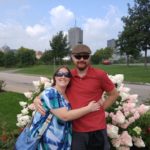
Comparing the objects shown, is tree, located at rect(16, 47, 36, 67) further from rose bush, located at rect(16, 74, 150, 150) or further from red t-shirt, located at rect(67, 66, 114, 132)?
red t-shirt, located at rect(67, 66, 114, 132)

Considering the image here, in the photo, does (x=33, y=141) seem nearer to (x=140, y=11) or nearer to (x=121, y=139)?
(x=121, y=139)

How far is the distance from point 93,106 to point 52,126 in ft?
1.45

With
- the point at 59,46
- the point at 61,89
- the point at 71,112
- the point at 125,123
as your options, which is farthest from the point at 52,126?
the point at 59,46

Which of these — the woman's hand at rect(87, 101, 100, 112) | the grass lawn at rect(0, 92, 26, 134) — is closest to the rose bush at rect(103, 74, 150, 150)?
the woman's hand at rect(87, 101, 100, 112)

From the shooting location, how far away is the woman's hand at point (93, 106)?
12.8ft

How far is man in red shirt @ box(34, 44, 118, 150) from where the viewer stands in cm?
403

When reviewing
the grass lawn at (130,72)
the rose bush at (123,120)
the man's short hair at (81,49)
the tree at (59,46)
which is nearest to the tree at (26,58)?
the tree at (59,46)

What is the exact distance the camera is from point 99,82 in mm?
4133

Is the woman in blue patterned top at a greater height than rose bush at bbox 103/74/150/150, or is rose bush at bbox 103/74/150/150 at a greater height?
the woman in blue patterned top

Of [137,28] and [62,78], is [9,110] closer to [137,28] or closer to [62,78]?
[62,78]

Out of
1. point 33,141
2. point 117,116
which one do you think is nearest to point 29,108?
point 117,116

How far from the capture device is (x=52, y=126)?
3.84 metres

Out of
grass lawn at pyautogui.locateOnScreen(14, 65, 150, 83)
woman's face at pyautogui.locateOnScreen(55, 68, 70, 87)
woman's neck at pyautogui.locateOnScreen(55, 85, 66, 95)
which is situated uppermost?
woman's face at pyautogui.locateOnScreen(55, 68, 70, 87)

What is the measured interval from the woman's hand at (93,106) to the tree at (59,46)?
47720 mm
